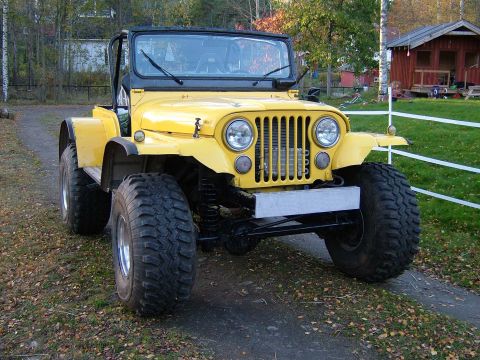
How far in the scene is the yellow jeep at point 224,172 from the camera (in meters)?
4.05

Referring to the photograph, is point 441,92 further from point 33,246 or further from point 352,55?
point 33,246

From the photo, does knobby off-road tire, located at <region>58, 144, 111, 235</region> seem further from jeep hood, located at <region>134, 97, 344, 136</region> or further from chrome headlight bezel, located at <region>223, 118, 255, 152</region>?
chrome headlight bezel, located at <region>223, 118, 255, 152</region>

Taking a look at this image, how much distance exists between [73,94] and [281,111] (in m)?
32.6

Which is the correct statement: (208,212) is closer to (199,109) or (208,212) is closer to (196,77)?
(199,109)

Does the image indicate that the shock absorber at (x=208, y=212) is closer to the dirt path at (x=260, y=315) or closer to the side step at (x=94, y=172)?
the dirt path at (x=260, y=315)

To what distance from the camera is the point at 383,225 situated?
4590 mm

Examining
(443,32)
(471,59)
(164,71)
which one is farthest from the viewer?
(471,59)

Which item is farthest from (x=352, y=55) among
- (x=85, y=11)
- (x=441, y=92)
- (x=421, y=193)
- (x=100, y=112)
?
(x=100, y=112)

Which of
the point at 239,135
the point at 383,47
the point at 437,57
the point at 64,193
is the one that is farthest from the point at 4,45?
the point at 239,135

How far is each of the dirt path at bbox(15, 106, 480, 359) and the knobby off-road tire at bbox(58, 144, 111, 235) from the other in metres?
1.32

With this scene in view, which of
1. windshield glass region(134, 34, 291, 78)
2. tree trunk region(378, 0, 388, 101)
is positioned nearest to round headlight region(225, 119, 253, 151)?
windshield glass region(134, 34, 291, 78)

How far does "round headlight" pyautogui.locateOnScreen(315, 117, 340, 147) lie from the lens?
4473 millimetres

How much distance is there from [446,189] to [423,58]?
21.8 metres

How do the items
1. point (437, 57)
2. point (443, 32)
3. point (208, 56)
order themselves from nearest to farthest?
1. point (208, 56)
2. point (443, 32)
3. point (437, 57)
